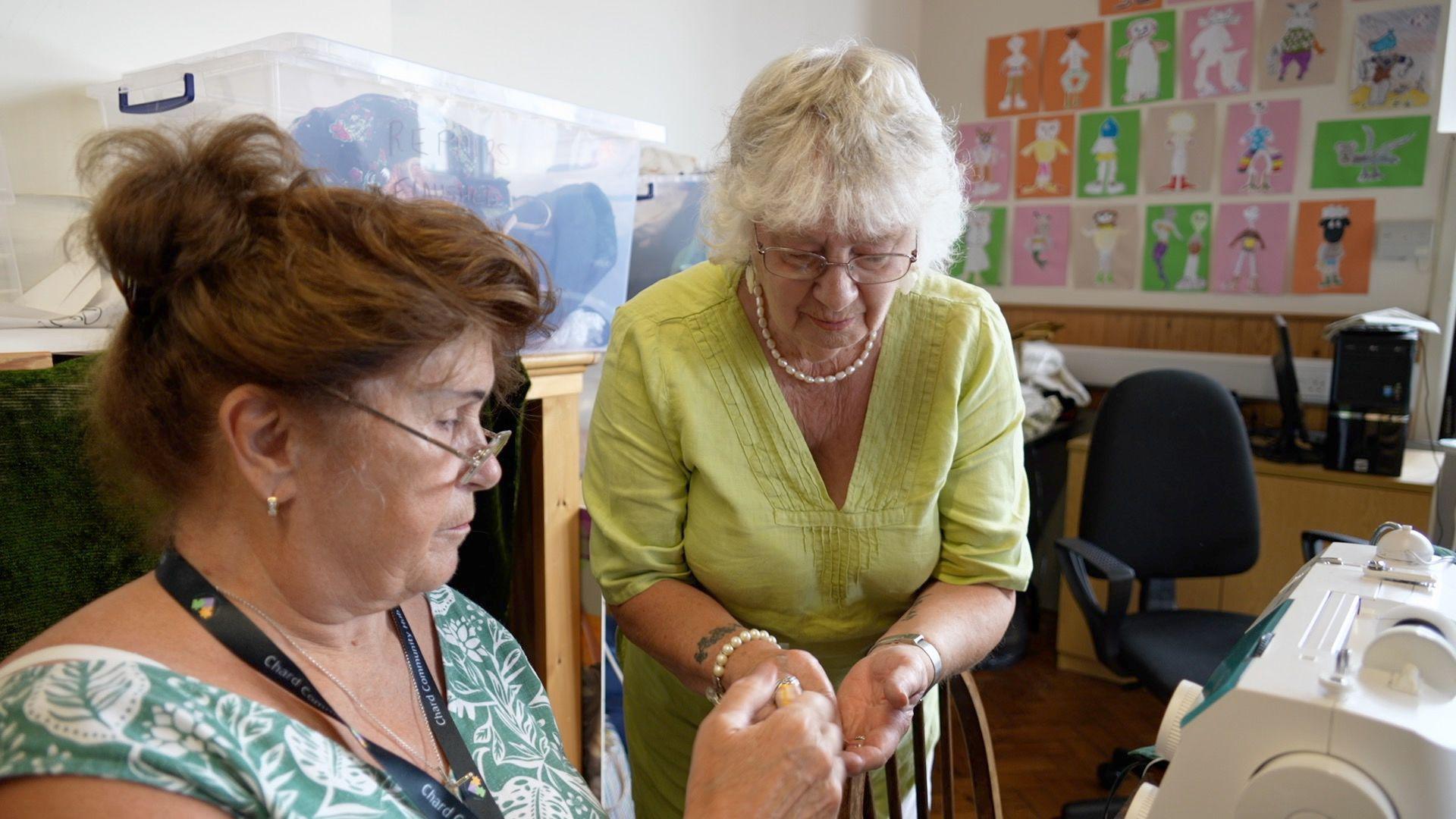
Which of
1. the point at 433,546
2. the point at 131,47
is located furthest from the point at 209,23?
the point at 433,546

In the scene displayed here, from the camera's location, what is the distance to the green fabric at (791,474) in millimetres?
1230

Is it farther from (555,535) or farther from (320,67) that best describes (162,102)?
(555,535)

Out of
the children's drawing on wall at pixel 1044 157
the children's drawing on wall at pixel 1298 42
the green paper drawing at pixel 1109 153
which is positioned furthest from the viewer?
the children's drawing on wall at pixel 1044 157

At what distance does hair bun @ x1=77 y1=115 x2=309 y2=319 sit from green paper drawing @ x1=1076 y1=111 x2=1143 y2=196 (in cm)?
346

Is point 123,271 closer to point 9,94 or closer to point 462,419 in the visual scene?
point 462,419

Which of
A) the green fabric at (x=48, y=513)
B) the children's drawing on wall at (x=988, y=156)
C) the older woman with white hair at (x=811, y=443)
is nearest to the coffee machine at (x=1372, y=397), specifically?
the children's drawing on wall at (x=988, y=156)

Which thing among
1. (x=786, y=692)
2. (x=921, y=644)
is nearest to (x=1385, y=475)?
(x=921, y=644)

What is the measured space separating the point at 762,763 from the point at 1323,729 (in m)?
Answer: 0.47

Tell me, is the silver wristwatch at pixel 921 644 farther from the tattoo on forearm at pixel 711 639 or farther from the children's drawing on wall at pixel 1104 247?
the children's drawing on wall at pixel 1104 247

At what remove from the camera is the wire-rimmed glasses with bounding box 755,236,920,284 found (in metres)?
1.13

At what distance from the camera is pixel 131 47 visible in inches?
52.3

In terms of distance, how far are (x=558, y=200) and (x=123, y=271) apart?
0.92 m

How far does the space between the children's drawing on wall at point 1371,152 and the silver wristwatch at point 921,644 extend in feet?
9.89

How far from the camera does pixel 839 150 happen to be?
1064 mm
